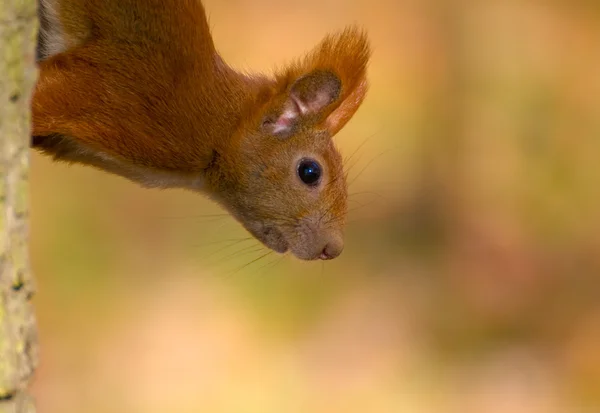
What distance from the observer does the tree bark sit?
A: 118 centimetres

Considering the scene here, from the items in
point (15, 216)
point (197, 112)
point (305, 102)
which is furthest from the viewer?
point (305, 102)

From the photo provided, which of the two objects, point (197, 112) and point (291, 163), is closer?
point (197, 112)

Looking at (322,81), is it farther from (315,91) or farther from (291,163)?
(291,163)

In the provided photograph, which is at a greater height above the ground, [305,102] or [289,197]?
[305,102]

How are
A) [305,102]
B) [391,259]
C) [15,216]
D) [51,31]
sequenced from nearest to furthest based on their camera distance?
[15,216], [51,31], [305,102], [391,259]

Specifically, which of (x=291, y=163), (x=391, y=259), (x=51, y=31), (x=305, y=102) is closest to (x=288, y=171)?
(x=291, y=163)

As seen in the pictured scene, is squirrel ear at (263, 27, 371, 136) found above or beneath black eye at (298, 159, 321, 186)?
above

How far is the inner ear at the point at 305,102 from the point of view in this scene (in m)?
1.87

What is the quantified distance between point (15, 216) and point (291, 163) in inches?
32.9

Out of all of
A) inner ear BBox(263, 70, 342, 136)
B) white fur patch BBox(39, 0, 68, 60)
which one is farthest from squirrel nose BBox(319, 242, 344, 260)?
white fur patch BBox(39, 0, 68, 60)

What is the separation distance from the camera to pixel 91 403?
3535 millimetres

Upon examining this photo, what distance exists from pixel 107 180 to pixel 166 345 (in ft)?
2.39

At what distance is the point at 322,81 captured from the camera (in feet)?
6.12

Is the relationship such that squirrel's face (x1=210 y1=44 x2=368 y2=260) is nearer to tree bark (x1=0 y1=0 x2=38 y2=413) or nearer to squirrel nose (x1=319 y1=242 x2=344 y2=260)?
squirrel nose (x1=319 y1=242 x2=344 y2=260)
